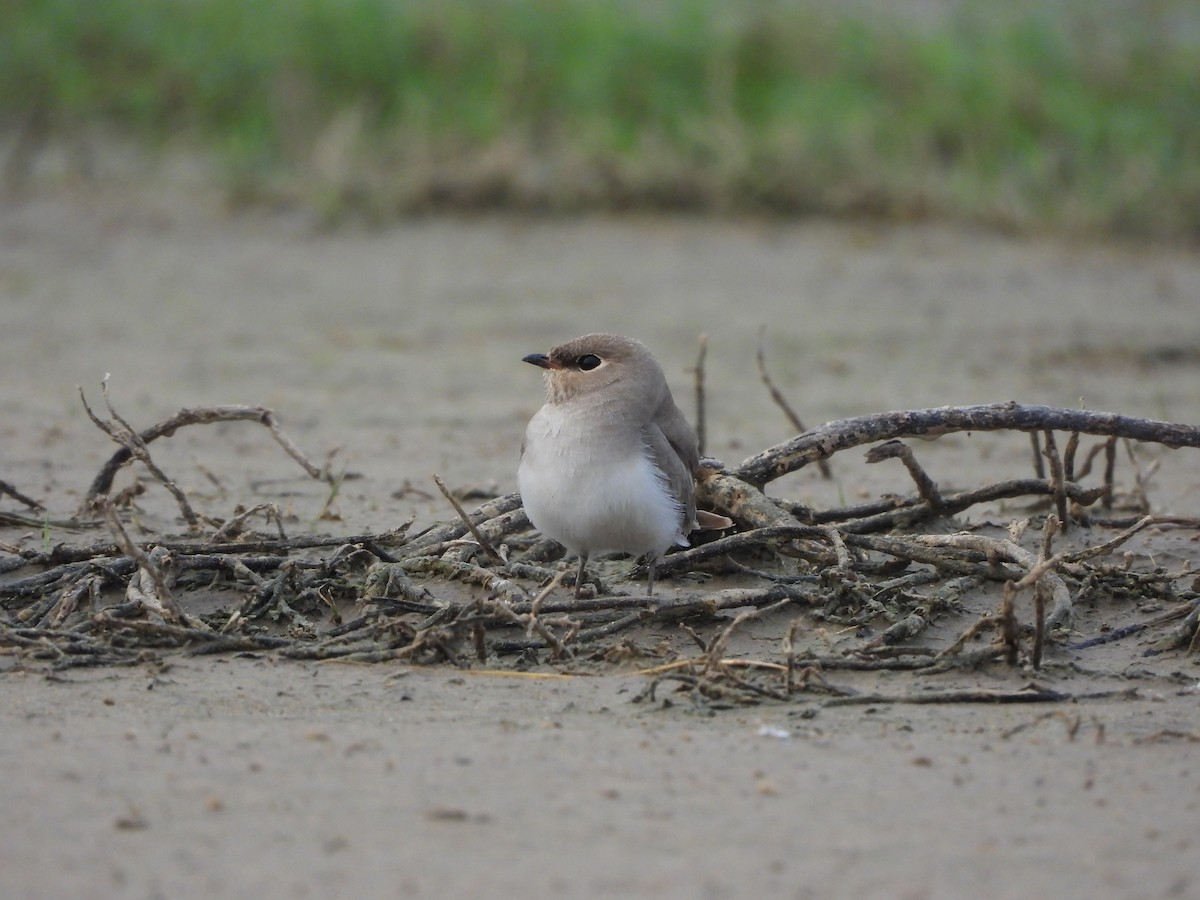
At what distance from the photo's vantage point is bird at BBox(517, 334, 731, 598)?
4.32 m

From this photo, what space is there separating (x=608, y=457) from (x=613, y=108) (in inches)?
301

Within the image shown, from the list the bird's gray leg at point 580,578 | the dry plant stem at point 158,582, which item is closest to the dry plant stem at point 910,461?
the bird's gray leg at point 580,578

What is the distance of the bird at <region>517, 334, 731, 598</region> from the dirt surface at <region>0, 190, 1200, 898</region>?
384 mm

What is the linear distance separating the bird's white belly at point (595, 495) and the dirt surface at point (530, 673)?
15.4 inches

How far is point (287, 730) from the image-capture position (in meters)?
3.70

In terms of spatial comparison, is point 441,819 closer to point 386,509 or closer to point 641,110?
A: point 386,509

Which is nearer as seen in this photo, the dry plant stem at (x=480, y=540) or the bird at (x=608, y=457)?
the bird at (x=608, y=457)

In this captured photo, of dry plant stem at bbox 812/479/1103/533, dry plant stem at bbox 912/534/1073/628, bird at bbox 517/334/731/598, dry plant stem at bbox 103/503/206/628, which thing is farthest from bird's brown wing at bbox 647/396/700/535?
dry plant stem at bbox 103/503/206/628

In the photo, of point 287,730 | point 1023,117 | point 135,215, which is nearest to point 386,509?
point 287,730

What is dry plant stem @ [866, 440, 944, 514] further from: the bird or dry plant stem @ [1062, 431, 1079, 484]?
Result: the bird

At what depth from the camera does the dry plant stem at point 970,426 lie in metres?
4.73

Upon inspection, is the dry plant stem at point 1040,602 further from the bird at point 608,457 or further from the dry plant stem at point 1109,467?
the dry plant stem at point 1109,467

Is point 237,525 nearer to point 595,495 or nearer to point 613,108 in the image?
point 595,495

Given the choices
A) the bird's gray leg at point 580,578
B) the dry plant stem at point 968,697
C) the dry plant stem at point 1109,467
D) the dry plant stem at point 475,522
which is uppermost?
the dry plant stem at point 1109,467
